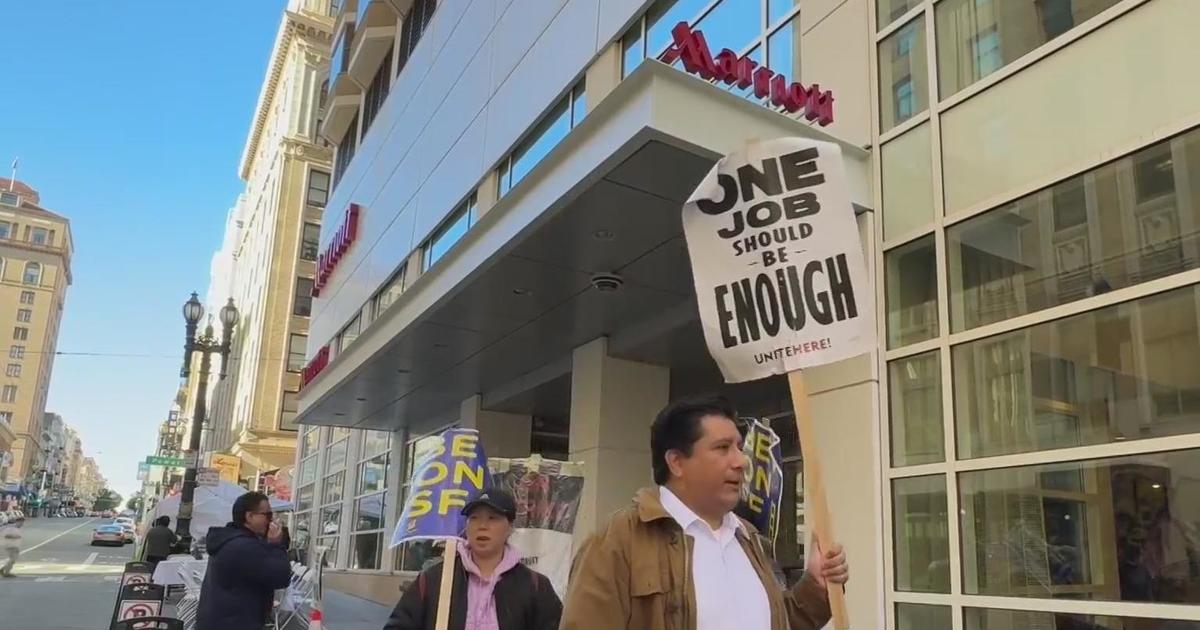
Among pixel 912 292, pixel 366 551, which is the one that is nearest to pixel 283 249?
pixel 366 551


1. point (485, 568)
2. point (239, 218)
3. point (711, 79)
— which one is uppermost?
point (239, 218)

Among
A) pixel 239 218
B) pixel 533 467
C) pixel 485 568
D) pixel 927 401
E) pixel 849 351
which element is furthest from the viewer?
pixel 239 218

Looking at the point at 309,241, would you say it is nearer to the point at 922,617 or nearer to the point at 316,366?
the point at 316,366

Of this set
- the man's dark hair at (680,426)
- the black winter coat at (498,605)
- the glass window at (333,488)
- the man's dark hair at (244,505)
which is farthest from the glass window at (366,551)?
the man's dark hair at (680,426)

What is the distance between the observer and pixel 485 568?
4152 millimetres

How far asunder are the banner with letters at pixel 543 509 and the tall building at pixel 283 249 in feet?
141

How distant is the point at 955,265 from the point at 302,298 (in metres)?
52.6

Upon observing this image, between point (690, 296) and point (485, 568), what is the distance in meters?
6.97

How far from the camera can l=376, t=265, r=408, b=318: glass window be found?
1833 cm

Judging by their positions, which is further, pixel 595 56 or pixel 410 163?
pixel 410 163

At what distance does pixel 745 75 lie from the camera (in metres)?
7.91

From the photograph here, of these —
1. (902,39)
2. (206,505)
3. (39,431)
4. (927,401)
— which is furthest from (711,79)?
(39,431)

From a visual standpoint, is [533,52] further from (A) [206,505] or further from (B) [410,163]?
(A) [206,505]

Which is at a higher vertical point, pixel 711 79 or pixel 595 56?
pixel 595 56
